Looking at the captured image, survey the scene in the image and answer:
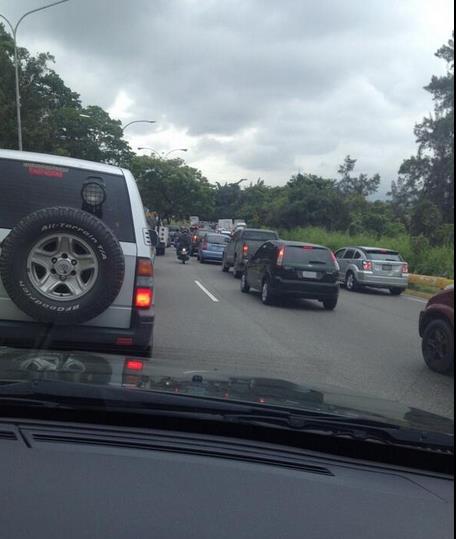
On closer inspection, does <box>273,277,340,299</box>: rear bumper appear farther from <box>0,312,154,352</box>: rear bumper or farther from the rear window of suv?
<box>0,312,154,352</box>: rear bumper

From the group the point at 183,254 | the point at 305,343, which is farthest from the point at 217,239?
the point at 305,343

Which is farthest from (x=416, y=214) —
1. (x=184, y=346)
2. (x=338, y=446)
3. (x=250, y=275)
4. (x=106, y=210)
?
(x=338, y=446)

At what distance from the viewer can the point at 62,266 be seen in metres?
5.81

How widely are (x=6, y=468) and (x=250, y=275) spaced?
15274 millimetres

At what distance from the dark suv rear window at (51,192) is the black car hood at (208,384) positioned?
204cm

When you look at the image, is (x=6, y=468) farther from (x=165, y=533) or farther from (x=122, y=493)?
(x=165, y=533)

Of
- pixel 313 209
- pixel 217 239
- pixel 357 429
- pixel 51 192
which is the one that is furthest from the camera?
pixel 313 209

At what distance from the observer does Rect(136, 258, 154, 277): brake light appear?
6109mm

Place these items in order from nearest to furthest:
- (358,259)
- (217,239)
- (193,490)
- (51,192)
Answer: (193,490)
(51,192)
(358,259)
(217,239)

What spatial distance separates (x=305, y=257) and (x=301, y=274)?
1.51 ft

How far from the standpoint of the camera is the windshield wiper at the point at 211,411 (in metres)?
3.06

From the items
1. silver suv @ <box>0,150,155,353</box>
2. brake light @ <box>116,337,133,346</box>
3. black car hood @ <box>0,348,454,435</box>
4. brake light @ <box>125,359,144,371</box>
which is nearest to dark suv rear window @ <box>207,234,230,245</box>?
silver suv @ <box>0,150,155,353</box>

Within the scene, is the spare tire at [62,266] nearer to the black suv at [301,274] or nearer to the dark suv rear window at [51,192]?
the dark suv rear window at [51,192]

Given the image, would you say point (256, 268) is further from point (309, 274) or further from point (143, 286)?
point (143, 286)
